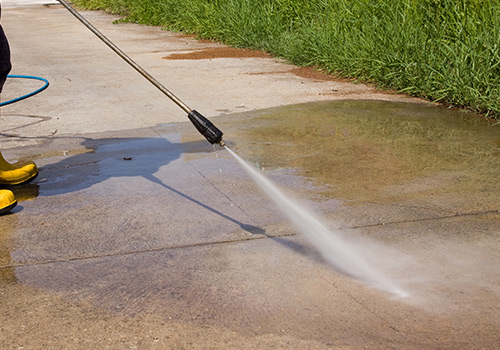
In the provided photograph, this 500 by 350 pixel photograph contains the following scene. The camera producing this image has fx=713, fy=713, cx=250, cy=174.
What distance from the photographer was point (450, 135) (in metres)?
5.61

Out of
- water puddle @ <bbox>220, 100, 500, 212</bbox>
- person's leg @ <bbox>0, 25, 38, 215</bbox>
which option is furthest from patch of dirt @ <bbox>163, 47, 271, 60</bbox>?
person's leg @ <bbox>0, 25, 38, 215</bbox>

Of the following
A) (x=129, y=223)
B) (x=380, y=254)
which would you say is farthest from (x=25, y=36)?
(x=380, y=254)

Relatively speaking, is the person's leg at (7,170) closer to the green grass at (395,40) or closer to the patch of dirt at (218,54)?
the green grass at (395,40)

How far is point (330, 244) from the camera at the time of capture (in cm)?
357

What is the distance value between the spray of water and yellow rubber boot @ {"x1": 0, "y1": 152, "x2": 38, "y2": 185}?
1.48 m

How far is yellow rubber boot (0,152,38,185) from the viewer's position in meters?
4.55

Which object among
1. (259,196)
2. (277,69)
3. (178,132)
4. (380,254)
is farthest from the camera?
(277,69)

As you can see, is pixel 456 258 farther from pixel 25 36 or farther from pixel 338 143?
pixel 25 36

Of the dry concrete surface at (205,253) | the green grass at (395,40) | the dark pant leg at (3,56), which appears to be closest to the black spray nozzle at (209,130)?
the dry concrete surface at (205,253)

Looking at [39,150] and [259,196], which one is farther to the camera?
[39,150]

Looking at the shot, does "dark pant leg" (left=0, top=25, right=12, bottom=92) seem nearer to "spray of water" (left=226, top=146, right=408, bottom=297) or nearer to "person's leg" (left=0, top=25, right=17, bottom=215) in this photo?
"person's leg" (left=0, top=25, right=17, bottom=215)

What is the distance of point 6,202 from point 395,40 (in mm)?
4817

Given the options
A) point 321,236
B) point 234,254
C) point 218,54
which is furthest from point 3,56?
point 218,54

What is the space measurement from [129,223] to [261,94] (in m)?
3.73
